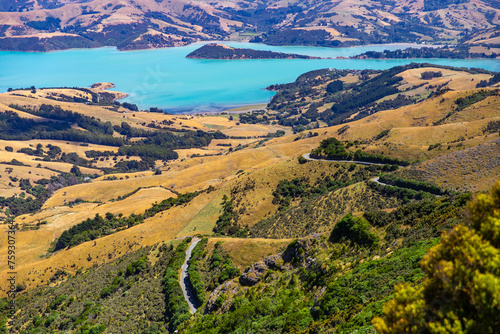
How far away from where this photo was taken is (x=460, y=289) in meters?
12.0

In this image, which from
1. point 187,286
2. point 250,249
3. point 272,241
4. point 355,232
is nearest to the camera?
point 355,232

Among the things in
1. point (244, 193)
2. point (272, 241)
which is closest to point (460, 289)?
point (272, 241)

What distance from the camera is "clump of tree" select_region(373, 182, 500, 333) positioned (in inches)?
445

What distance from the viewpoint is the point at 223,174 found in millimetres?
125500

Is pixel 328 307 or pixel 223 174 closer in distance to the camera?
pixel 328 307

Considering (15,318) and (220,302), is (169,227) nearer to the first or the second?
(15,318)

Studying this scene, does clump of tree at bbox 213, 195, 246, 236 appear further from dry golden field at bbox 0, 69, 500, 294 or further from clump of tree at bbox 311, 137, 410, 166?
clump of tree at bbox 311, 137, 410, 166

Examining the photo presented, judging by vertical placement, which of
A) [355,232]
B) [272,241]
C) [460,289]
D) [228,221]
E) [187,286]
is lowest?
[228,221]

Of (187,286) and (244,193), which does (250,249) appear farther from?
(244,193)

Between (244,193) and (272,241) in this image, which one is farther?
(244,193)

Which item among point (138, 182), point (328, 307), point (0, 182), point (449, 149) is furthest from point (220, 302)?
point (0, 182)

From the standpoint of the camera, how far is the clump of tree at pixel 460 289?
11.3m

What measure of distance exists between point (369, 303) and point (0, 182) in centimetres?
18442

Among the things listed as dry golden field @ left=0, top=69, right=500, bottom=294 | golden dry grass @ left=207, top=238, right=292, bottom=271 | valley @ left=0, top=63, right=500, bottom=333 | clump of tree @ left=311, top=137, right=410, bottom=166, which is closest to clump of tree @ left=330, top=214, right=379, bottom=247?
valley @ left=0, top=63, right=500, bottom=333
